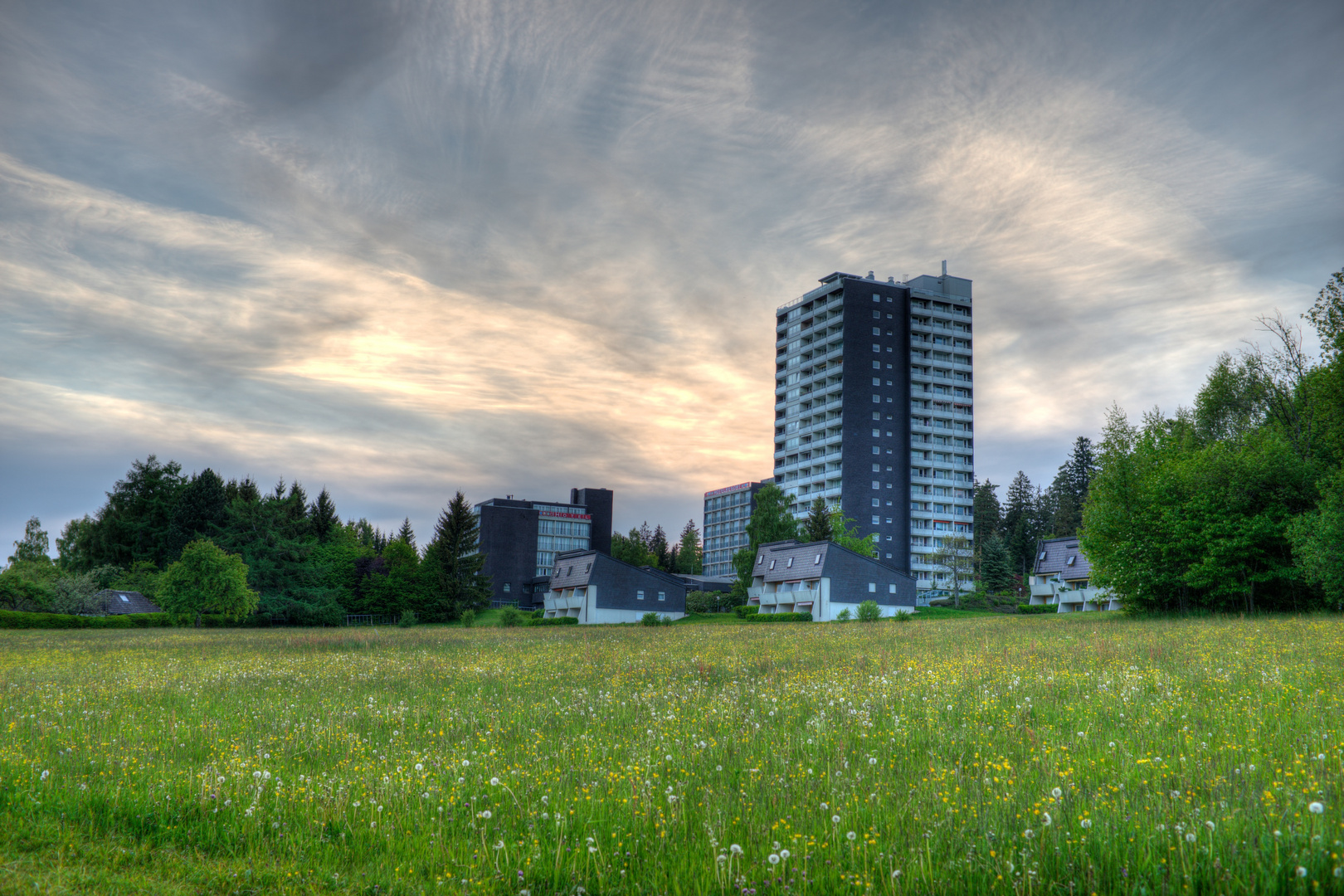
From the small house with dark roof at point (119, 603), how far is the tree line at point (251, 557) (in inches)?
43.0

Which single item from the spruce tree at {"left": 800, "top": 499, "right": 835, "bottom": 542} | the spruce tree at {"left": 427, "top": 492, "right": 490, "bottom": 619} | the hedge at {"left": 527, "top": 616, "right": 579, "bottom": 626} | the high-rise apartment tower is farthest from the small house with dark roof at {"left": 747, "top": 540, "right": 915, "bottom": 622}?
the high-rise apartment tower

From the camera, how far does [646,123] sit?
28.1 metres

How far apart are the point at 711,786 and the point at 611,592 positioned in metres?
80.7

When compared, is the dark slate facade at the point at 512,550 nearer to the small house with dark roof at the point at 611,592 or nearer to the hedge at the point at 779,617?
the small house with dark roof at the point at 611,592


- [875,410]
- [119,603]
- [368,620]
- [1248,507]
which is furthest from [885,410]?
[119,603]

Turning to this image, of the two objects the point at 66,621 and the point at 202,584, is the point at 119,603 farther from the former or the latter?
the point at 202,584

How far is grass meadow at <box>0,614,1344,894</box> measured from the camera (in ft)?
17.3

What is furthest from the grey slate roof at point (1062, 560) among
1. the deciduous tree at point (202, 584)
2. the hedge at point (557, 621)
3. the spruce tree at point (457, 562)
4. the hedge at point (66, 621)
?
the hedge at point (66, 621)

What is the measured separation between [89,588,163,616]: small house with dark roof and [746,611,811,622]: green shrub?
59.2 m

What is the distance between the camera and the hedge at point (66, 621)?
59.6 m

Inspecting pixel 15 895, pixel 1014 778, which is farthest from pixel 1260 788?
pixel 15 895

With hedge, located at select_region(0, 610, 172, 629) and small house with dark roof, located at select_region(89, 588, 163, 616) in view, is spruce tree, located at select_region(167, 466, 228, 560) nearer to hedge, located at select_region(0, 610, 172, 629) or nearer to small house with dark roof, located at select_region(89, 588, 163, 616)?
small house with dark roof, located at select_region(89, 588, 163, 616)

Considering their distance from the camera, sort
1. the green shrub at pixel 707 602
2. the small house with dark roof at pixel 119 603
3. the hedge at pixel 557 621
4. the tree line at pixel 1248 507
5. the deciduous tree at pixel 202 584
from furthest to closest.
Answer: the green shrub at pixel 707 602, the small house with dark roof at pixel 119 603, the hedge at pixel 557 621, the deciduous tree at pixel 202 584, the tree line at pixel 1248 507

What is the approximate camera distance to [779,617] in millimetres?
72688
